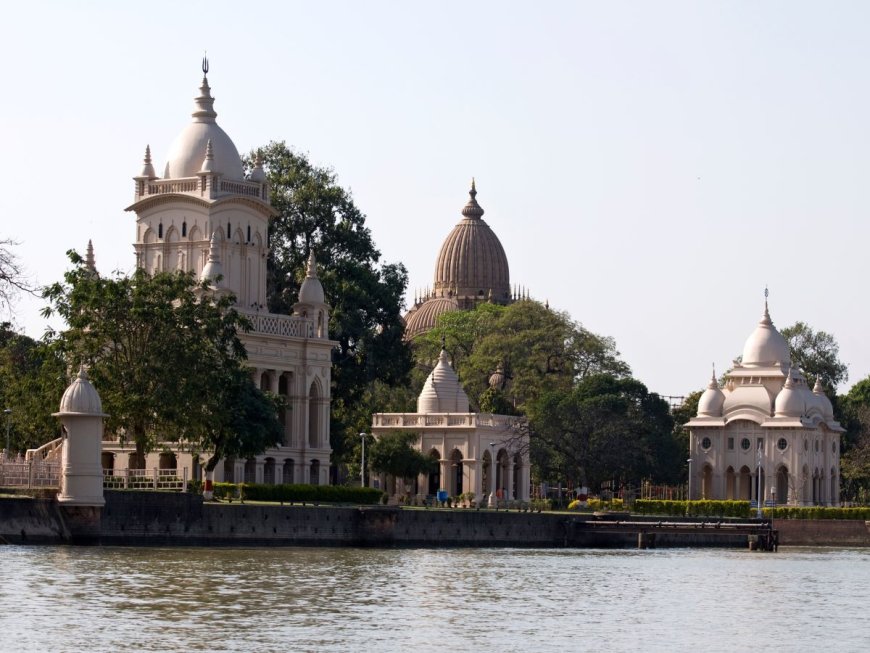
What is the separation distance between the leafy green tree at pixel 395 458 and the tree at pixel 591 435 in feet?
33.5

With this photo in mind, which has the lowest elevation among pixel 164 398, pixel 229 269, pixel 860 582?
pixel 860 582

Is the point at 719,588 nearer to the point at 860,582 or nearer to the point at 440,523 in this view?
the point at 860,582

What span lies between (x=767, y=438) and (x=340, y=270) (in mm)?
38802

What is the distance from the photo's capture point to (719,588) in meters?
61.4

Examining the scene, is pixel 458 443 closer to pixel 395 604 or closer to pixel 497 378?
pixel 497 378

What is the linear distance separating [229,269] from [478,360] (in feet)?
134

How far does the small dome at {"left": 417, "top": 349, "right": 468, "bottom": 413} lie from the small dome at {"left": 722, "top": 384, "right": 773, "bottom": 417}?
27.8 meters

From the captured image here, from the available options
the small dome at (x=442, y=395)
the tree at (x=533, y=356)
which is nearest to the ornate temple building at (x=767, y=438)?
the tree at (x=533, y=356)

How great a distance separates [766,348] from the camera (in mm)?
135375

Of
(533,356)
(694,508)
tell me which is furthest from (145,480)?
(533,356)

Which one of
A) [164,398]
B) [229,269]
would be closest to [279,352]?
[229,269]

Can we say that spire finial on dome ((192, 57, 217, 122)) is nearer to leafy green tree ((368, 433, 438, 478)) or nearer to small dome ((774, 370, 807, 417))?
leafy green tree ((368, 433, 438, 478))

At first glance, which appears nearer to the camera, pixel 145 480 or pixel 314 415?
pixel 145 480

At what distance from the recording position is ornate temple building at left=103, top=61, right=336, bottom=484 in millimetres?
90438
